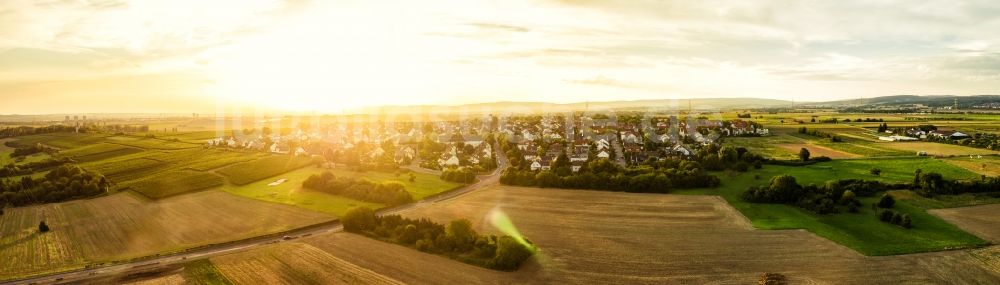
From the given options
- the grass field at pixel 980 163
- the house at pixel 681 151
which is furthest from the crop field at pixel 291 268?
the grass field at pixel 980 163

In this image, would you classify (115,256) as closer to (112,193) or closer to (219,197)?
(219,197)

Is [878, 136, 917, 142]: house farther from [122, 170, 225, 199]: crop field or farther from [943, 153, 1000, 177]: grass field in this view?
[122, 170, 225, 199]: crop field

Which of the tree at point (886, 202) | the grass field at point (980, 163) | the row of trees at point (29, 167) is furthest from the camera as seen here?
the row of trees at point (29, 167)

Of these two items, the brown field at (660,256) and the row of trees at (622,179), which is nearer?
the brown field at (660,256)

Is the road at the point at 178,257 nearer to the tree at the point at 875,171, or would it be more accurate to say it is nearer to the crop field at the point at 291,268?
the crop field at the point at 291,268

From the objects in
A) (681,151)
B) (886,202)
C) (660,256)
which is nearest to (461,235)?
(660,256)

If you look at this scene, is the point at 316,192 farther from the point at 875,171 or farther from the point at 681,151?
the point at 875,171

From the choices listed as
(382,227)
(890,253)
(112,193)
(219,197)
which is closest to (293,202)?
(219,197)

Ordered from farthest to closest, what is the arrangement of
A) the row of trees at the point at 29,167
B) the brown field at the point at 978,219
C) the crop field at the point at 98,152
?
the crop field at the point at 98,152 < the row of trees at the point at 29,167 < the brown field at the point at 978,219
